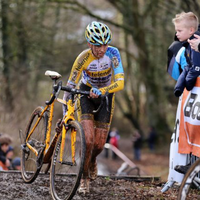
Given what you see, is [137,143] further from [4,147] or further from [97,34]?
[97,34]

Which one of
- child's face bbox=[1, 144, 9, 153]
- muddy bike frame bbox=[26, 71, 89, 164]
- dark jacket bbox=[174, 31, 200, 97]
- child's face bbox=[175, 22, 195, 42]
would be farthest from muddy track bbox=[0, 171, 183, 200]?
child's face bbox=[1, 144, 9, 153]

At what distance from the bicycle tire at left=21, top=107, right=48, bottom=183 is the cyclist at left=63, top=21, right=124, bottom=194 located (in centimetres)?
59

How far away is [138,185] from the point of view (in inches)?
310

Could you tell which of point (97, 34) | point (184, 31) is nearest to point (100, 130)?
point (97, 34)

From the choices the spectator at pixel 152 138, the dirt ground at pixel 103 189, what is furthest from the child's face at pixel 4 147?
the spectator at pixel 152 138

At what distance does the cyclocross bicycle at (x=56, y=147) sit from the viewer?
6000 millimetres

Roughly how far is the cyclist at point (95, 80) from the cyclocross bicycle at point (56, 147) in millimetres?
222

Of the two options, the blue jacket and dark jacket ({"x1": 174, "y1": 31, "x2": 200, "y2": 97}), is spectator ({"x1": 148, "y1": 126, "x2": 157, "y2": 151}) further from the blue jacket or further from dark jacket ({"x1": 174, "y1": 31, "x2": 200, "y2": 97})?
dark jacket ({"x1": 174, "y1": 31, "x2": 200, "y2": 97})

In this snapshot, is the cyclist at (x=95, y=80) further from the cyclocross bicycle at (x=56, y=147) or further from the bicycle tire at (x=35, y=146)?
the bicycle tire at (x=35, y=146)

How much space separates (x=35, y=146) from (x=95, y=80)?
4.24 ft

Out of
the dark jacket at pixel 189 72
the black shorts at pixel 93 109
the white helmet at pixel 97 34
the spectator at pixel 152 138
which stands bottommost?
the spectator at pixel 152 138

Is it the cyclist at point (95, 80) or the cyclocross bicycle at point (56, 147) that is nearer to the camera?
the cyclocross bicycle at point (56, 147)

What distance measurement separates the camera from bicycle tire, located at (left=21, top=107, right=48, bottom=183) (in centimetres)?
689

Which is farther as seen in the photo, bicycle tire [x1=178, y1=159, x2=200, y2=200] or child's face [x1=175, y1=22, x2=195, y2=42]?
child's face [x1=175, y1=22, x2=195, y2=42]
